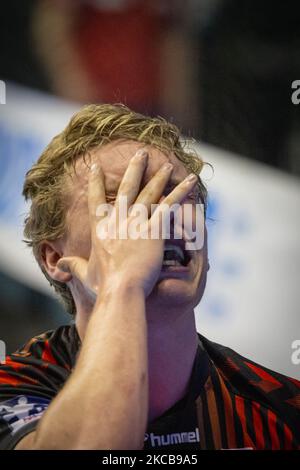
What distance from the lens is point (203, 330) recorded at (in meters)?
1.33

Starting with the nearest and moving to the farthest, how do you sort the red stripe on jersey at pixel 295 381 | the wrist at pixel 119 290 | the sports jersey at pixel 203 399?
the wrist at pixel 119 290, the sports jersey at pixel 203 399, the red stripe on jersey at pixel 295 381

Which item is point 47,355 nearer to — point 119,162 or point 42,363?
point 42,363

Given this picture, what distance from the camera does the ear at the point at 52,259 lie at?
1.11m

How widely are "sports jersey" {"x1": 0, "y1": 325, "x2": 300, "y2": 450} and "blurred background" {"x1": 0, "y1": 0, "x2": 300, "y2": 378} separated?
14 centimetres

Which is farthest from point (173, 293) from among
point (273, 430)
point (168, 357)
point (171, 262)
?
point (273, 430)

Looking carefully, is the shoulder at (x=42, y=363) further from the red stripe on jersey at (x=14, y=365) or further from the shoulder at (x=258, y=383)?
the shoulder at (x=258, y=383)

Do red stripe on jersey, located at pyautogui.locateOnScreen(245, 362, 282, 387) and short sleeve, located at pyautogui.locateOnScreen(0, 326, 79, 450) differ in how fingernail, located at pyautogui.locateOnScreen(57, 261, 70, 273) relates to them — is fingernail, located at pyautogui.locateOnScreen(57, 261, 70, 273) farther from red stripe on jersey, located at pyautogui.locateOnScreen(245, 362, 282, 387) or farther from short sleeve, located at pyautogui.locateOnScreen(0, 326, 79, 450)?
red stripe on jersey, located at pyautogui.locateOnScreen(245, 362, 282, 387)

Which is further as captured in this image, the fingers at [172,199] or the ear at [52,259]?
the ear at [52,259]

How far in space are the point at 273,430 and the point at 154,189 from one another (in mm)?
525

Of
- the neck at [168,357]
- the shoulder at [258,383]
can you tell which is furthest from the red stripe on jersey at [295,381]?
the neck at [168,357]

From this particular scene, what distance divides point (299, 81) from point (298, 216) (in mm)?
319

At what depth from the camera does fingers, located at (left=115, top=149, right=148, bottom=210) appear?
36.1 inches

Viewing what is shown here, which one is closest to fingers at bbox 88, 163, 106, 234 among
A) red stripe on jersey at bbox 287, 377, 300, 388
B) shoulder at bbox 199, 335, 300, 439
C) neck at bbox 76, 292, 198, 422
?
neck at bbox 76, 292, 198, 422
